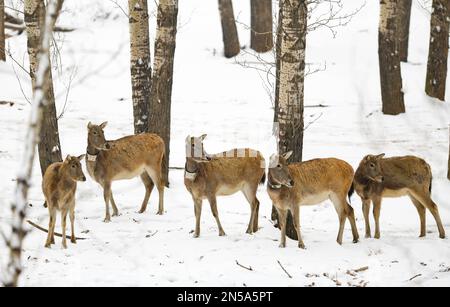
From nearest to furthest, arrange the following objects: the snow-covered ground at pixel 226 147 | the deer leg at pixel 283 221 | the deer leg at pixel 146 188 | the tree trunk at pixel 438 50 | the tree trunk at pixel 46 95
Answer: the snow-covered ground at pixel 226 147 < the deer leg at pixel 283 221 < the tree trunk at pixel 46 95 < the deer leg at pixel 146 188 < the tree trunk at pixel 438 50

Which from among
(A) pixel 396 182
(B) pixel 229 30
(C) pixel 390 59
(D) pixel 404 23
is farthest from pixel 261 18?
(A) pixel 396 182

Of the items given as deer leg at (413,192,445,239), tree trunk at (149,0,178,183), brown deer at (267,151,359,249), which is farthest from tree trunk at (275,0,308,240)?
tree trunk at (149,0,178,183)

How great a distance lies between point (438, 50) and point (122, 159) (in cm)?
1032

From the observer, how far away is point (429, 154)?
1481cm

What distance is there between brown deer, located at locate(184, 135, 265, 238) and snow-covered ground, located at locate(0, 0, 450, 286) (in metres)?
0.46

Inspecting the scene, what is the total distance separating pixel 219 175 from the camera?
401 inches

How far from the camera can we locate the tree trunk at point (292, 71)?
31.0ft

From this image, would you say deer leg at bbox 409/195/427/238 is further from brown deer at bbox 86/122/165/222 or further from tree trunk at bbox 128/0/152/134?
tree trunk at bbox 128/0/152/134

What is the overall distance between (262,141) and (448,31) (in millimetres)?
5777

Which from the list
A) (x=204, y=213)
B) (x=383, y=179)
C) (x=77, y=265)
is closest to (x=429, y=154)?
Answer: (x=383, y=179)

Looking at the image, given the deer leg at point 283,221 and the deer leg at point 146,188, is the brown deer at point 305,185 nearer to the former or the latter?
the deer leg at point 283,221

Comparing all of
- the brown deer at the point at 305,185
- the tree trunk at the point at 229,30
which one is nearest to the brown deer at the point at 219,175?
the brown deer at the point at 305,185

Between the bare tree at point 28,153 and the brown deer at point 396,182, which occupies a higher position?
the bare tree at point 28,153

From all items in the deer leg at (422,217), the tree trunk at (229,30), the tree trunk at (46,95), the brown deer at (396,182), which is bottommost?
the deer leg at (422,217)
